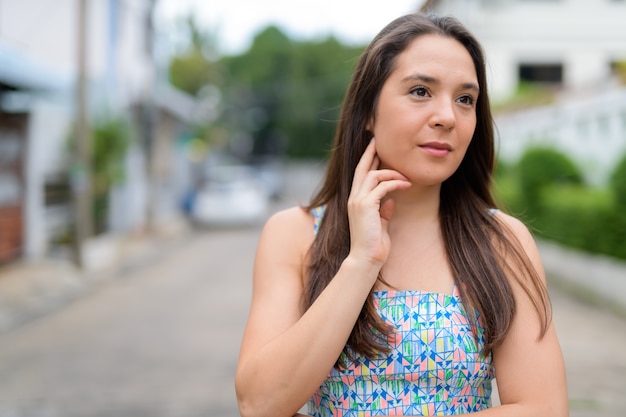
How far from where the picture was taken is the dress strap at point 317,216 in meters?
2.03

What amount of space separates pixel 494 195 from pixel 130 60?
71.6 feet

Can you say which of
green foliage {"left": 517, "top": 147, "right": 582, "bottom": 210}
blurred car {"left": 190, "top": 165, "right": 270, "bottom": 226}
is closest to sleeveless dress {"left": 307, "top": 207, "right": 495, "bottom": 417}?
green foliage {"left": 517, "top": 147, "right": 582, "bottom": 210}

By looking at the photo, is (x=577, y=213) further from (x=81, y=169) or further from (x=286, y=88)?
(x=286, y=88)

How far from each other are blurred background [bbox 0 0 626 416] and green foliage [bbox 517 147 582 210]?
0.02 metres

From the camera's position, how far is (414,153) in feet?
6.09

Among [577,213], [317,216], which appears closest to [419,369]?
[317,216]

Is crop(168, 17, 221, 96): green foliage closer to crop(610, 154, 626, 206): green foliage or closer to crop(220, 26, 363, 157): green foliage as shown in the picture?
crop(220, 26, 363, 157): green foliage

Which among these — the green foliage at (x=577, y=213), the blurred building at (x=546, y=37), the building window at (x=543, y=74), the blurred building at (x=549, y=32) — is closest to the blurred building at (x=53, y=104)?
the green foliage at (x=577, y=213)

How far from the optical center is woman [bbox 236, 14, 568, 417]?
1.77m

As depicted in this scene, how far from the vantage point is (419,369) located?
1800 mm

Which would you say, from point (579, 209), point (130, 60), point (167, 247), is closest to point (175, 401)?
point (579, 209)

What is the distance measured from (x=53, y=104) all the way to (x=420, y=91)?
16190mm

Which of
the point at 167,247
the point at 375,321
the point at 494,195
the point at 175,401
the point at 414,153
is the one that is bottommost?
the point at 167,247

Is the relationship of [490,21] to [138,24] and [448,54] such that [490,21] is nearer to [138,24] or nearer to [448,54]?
[138,24]
